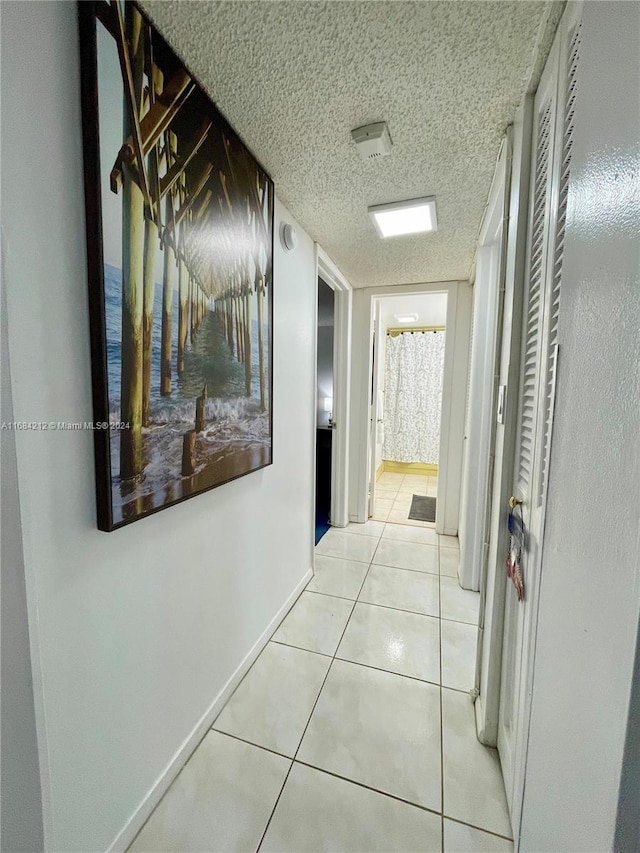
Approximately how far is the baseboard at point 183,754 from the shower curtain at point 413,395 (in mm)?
4039

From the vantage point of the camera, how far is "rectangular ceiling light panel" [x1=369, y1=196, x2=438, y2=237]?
5.54 feet

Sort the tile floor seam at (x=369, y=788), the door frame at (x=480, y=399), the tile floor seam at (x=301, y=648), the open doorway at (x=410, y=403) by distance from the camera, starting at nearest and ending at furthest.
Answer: the tile floor seam at (x=369, y=788)
the tile floor seam at (x=301, y=648)
the door frame at (x=480, y=399)
the open doorway at (x=410, y=403)

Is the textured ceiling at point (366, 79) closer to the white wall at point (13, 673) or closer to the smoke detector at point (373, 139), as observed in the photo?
the smoke detector at point (373, 139)

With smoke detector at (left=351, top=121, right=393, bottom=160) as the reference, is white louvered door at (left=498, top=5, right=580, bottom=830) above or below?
below

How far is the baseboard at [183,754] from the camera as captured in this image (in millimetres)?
937

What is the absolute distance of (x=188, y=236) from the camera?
1014mm

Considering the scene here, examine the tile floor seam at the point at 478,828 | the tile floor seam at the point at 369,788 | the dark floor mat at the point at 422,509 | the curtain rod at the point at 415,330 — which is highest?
the curtain rod at the point at 415,330

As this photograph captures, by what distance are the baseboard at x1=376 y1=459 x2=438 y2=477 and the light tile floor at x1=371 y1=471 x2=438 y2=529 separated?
0.08 metres

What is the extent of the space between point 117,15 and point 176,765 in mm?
2164

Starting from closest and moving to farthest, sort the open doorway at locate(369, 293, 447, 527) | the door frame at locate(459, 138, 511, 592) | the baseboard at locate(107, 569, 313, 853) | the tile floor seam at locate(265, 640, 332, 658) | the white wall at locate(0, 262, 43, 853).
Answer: the white wall at locate(0, 262, 43, 853), the baseboard at locate(107, 569, 313, 853), the tile floor seam at locate(265, 640, 332, 658), the door frame at locate(459, 138, 511, 592), the open doorway at locate(369, 293, 447, 527)

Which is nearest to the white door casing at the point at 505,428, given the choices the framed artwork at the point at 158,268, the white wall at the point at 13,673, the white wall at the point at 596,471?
the white wall at the point at 596,471

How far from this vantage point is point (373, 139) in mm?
1216

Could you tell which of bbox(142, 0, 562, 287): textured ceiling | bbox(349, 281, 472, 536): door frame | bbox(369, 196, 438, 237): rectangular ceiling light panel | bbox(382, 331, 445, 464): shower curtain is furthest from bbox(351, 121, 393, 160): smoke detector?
bbox(382, 331, 445, 464): shower curtain

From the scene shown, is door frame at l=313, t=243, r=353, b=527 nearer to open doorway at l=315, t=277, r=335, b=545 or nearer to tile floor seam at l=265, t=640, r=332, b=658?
open doorway at l=315, t=277, r=335, b=545
